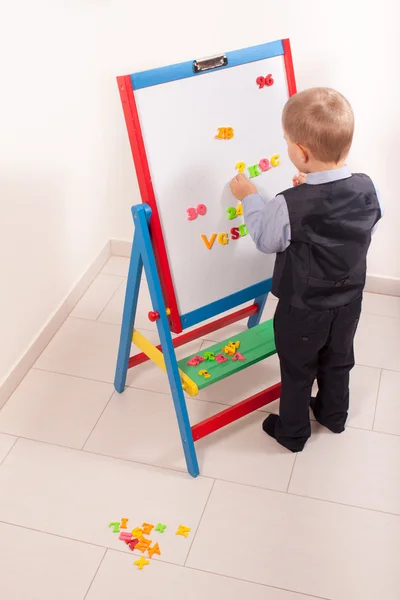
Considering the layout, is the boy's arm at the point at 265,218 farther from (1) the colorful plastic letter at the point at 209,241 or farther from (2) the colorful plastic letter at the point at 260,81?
(2) the colorful plastic letter at the point at 260,81

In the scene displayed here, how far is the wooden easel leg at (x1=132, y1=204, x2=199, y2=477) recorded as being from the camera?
1778 mm

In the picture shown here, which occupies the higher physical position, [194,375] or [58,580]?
[194,375]

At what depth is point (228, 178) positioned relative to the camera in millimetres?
1917

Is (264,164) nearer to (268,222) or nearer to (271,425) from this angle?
(268,222)

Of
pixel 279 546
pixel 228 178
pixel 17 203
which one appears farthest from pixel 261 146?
pixel 279 546

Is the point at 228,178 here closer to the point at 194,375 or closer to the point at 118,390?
the point at 194,375

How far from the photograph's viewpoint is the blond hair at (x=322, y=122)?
1669 millimetres

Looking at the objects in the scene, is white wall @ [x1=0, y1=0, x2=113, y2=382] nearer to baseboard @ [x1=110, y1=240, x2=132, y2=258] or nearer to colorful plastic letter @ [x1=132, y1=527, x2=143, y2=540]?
baseboard @ [x1=110, y1=240, x2=132, y2=258]

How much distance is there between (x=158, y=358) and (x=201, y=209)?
0.45m

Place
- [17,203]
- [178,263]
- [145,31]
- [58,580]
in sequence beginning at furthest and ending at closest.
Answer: [145,31] < [17,203] < [178,263] < [58,580]

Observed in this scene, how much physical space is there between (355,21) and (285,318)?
3.45 ft

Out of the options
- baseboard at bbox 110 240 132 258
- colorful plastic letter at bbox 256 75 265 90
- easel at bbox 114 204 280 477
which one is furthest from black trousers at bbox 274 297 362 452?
baseboard at bbox 110 240 132 258

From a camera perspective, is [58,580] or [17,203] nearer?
[58,580]

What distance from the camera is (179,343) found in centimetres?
224
